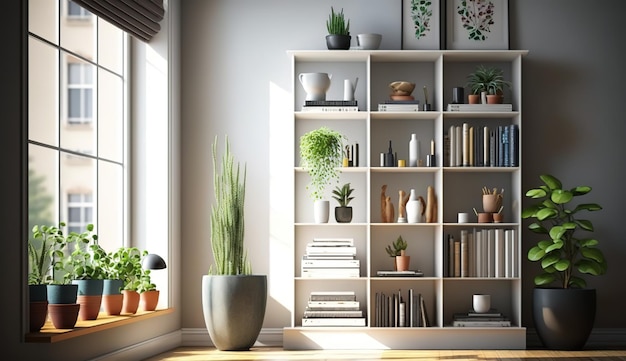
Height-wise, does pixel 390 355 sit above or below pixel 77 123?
below

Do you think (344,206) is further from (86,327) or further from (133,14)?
(86,327)

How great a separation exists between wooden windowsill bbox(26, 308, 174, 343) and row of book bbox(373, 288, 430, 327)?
5.20ft

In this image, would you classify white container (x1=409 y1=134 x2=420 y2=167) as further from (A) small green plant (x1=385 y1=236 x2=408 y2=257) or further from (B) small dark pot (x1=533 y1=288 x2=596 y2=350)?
(B) small dark pot (x1=533 y1=288 x2=596 y2=350)

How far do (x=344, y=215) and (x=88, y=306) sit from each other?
220 centimetres

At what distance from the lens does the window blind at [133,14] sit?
5.36 m

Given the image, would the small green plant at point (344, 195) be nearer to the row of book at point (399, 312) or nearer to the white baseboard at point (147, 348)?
the row of book at point (399, 312)

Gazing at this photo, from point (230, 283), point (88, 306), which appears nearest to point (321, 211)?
point (230, 283)

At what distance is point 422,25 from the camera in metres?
6.81

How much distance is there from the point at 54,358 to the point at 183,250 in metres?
2.46

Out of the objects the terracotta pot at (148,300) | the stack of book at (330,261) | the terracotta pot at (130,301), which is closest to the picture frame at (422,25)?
the stack of book at (330,261)

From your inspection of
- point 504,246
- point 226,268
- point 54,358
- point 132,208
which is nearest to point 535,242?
point 504,246

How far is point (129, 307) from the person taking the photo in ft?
19.0

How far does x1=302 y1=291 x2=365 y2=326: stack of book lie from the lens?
6.50 meters

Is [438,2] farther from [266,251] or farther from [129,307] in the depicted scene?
[129,307]
